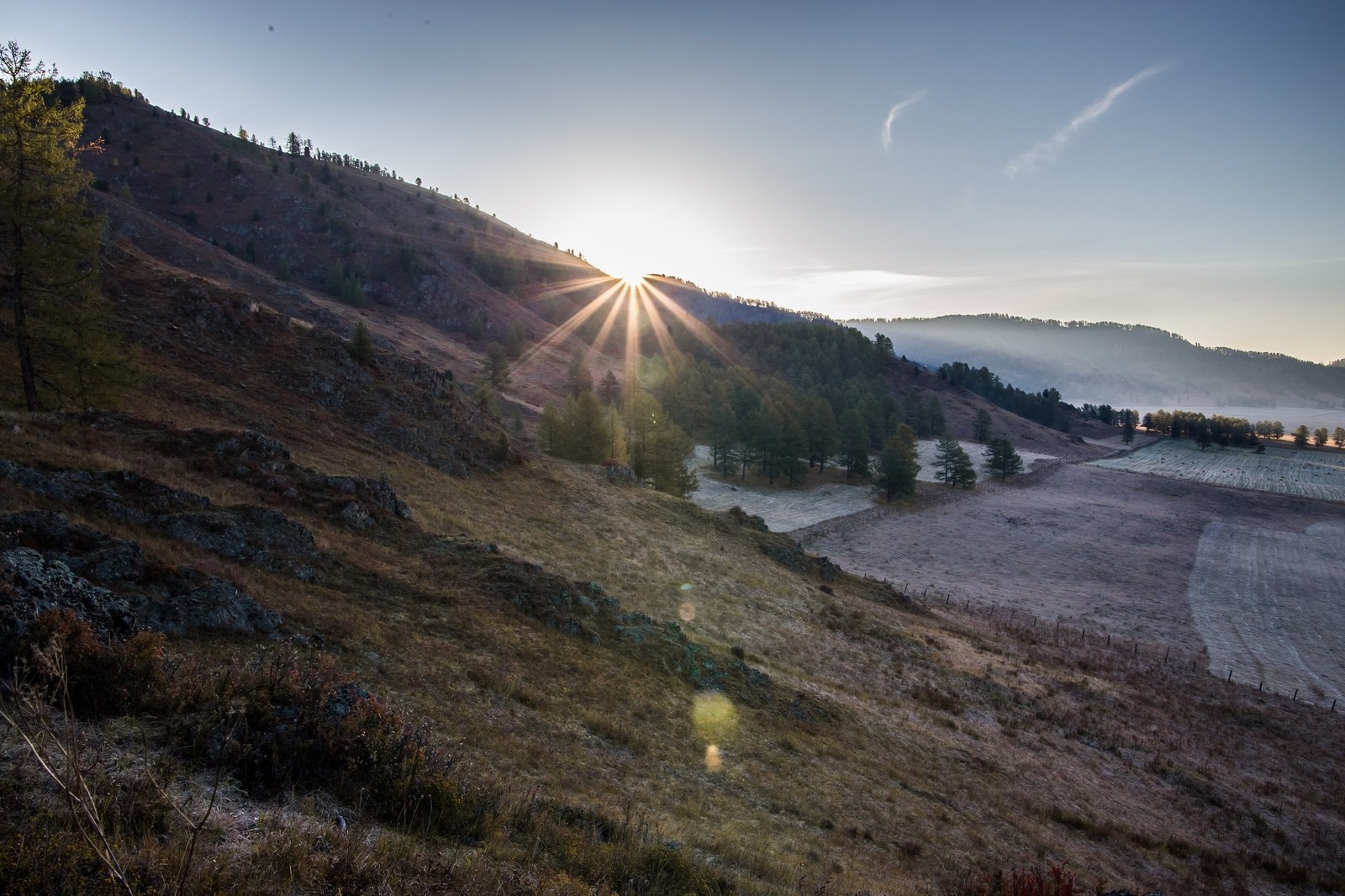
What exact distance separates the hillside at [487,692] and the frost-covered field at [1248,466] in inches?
3941

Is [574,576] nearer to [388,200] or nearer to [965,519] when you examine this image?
[965,519]

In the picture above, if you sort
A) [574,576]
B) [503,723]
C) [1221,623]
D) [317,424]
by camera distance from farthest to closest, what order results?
1. [1221,623]
2. [317,424]
3. [574,576]
4. [503,723]

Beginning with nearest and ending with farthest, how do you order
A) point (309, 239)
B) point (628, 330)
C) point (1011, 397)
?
point (309, 239) < point (628, 330) < point (1011, 397)

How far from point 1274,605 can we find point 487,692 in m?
67.7

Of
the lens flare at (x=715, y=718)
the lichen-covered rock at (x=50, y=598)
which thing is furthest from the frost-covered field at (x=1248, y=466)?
the lichen-covered rock at (x=50, y=598)

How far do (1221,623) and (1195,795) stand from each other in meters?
36.4

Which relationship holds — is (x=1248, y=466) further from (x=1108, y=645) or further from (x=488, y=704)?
(x=488, y=704)

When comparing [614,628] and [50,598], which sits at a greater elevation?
[50,598]

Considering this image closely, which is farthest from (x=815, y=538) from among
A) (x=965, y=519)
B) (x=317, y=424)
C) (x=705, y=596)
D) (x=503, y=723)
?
(x=503, y=723)

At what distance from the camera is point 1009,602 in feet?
153

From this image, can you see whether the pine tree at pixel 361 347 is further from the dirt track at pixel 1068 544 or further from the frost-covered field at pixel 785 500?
the dirt track at pixel 1068 544

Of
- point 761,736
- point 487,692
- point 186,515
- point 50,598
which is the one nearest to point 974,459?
point 761,736

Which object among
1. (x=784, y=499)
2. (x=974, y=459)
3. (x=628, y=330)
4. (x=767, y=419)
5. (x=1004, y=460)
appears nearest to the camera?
(x=784, y=499)

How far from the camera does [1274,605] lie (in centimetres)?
5019
